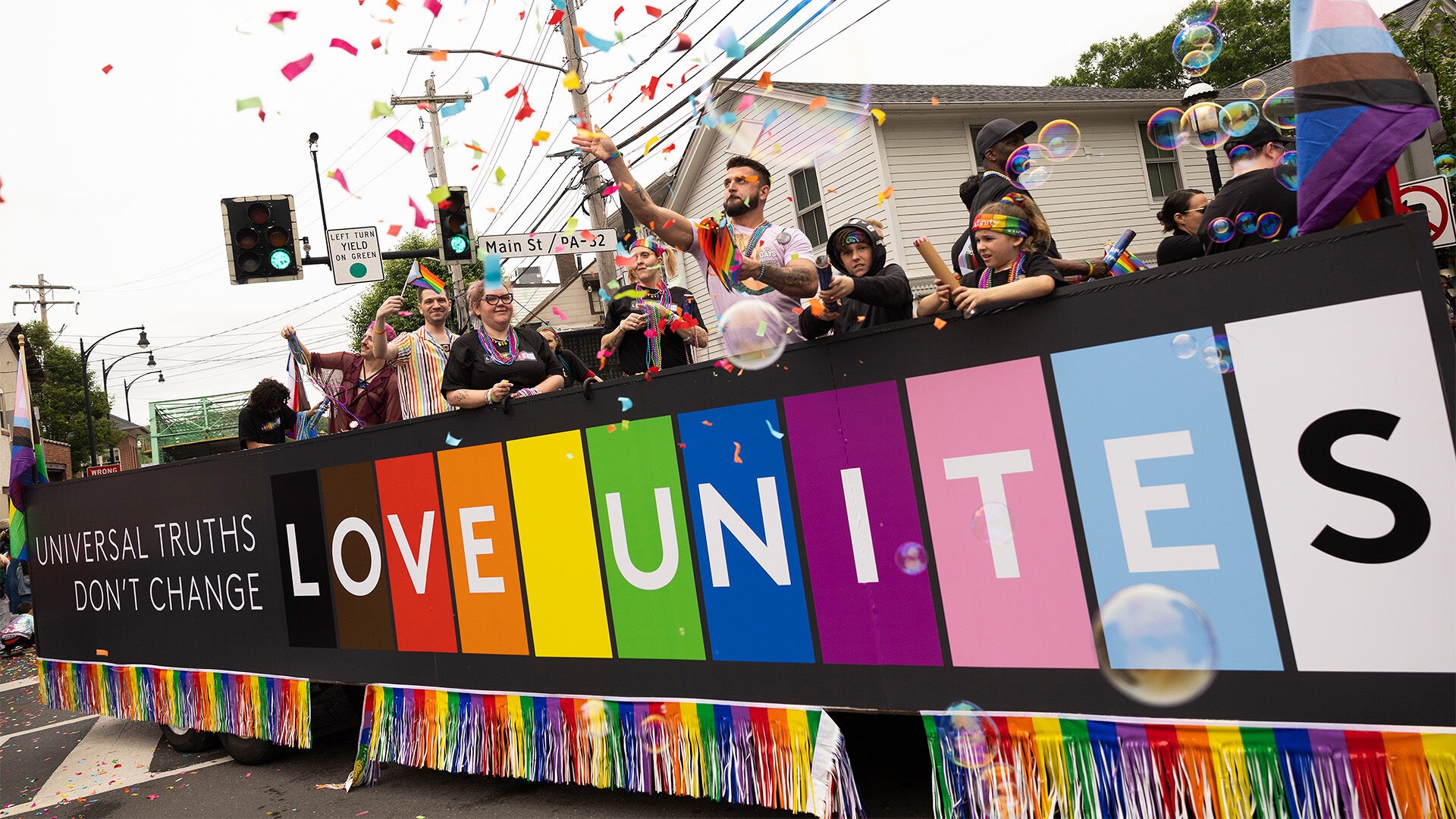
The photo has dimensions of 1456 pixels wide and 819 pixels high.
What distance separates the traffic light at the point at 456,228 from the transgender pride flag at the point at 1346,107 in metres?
9.22

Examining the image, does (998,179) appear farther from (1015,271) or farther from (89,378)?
(89,378)

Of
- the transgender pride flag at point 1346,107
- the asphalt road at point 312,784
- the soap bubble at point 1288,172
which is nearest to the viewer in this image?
the transgender pride flag at point 1346,107

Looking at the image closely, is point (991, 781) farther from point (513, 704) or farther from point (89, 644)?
point (89, 644)

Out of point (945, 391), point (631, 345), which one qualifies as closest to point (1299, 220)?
point (945, 391)

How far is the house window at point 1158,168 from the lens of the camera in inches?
613

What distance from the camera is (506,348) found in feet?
15.1

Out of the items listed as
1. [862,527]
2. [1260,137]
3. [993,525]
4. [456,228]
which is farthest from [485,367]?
[456,228]

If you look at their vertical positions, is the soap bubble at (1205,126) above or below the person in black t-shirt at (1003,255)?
above

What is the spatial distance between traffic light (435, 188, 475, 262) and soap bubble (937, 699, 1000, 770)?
8.75 m

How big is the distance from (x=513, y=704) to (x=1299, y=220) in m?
3.47

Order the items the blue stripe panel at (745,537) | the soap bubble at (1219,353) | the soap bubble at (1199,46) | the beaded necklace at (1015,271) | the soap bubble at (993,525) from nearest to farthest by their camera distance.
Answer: the soap bubble at (1219,353) < the soap bubble at (993,525) < the beaded necklace at (1015,271) < the blue stripe panel at (745,537) < the soap bubble at (1199,46)

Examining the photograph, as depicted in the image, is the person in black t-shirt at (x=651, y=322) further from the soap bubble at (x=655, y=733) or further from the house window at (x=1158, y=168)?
the house window at (x=1158, y=168)

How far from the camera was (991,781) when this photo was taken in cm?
282

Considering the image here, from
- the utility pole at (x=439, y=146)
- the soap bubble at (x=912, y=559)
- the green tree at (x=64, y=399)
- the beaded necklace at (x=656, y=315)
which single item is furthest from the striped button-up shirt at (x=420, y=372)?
the green tree at (x=64, y=399)
